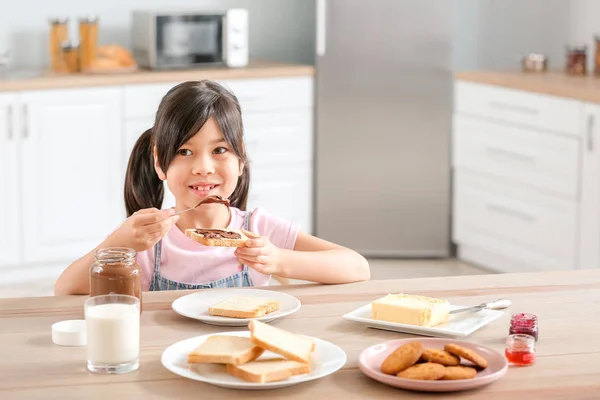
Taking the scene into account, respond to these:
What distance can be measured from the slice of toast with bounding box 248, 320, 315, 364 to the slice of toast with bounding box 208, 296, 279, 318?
0.21 meters

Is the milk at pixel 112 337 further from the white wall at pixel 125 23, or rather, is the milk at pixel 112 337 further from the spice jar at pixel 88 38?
the white wall at pixel 125 23

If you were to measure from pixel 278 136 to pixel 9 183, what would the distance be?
116 cm

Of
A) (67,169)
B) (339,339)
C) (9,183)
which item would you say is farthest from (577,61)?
(339,339)

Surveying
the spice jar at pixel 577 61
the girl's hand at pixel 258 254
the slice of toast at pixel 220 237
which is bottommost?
the girl's hand at pixel 258 254

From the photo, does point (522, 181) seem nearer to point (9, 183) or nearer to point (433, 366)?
point (9, 183)

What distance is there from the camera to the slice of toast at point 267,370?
1.44 metres

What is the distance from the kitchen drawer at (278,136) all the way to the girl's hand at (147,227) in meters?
2.80

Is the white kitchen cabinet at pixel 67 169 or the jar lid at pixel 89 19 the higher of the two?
the jar lid at pixel 89 19

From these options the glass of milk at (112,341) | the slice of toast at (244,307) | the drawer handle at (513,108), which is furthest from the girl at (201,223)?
the drawer handle at (513,108)

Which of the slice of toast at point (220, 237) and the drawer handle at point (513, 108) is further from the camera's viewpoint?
the drawer handle at point (513, 108)

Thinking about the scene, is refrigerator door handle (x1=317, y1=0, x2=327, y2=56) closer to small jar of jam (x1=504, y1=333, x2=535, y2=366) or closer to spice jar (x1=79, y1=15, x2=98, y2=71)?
spice jar (x1=79, y1=15, x2=98, y2=71)

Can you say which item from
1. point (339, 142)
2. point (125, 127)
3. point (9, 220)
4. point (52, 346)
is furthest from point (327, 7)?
point (52, 346)

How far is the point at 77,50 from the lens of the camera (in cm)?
463

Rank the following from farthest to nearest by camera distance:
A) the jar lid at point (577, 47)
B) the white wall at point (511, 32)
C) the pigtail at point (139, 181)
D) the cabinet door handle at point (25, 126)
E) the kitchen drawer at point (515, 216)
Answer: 1. the white wall at point (511, 32)
2. the jar lid at point (577, 47)
3. the cabinet door handle at point (25, 126)
4. the kitchen drawer at point (515, 216)
5. the pigtail at point (139, 181)
